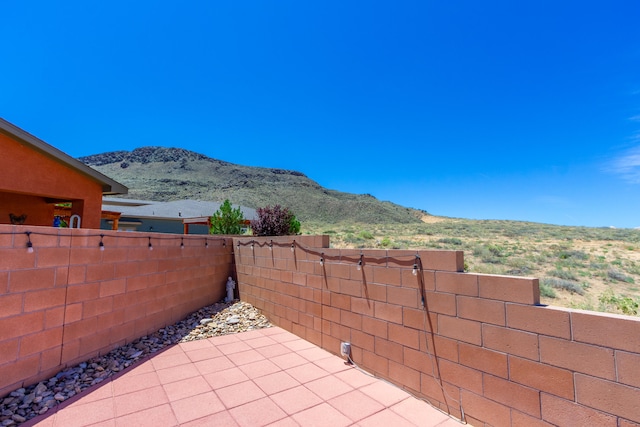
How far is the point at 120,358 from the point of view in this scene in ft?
11.7

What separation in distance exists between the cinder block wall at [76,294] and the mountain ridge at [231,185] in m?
26.4

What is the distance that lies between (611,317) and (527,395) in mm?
802

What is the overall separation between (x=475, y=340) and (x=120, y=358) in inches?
160

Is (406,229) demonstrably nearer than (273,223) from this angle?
No

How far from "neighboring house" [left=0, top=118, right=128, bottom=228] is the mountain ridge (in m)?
23.7

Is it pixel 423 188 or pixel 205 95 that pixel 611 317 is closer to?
pixel 205 95

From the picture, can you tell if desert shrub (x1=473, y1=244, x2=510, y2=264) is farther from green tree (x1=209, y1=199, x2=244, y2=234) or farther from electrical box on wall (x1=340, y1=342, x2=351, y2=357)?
green tree (x1=209, y1=199, x2=244, y2=234)

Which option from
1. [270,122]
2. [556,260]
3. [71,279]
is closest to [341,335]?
[71,279]

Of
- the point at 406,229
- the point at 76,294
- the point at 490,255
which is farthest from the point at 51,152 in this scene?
the point at 406,229

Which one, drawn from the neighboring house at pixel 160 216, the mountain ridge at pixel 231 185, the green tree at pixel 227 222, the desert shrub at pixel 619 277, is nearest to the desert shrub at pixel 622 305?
the desert shrub at pixel 619 277

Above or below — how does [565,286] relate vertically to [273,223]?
below

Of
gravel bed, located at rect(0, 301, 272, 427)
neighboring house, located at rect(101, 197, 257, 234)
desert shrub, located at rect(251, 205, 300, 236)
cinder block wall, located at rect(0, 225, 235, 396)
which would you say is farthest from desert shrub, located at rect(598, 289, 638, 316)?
neighboring house, located at rect(101, 197, 257, 234)

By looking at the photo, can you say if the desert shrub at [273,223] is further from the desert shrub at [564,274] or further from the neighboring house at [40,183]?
the desert shrub at [564,274]

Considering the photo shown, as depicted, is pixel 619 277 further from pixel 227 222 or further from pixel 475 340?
pixel 227 222
